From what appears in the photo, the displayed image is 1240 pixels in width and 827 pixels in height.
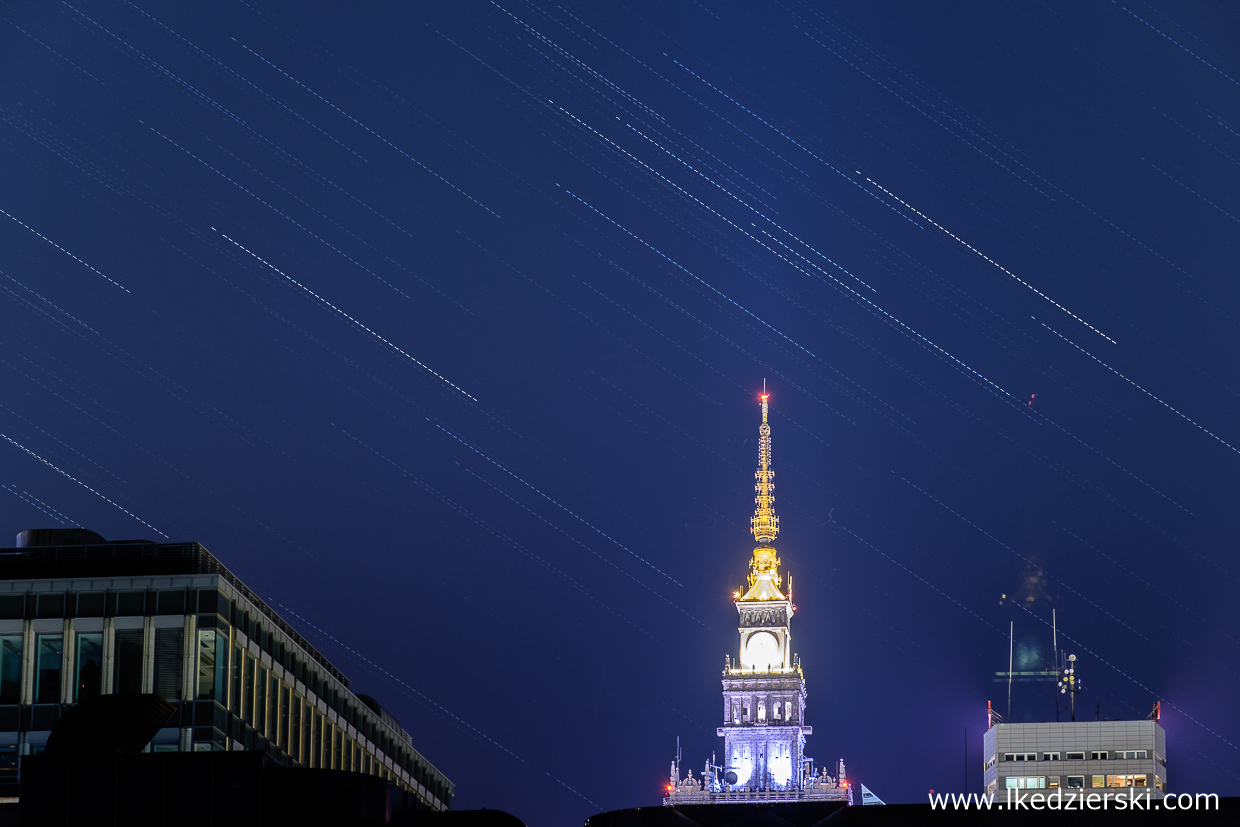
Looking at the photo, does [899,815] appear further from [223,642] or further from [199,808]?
[223,642]

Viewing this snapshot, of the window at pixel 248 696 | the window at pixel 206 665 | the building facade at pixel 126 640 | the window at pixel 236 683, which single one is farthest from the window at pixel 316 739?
the window at pixel 206 665

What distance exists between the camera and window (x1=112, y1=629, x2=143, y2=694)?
78.4 m

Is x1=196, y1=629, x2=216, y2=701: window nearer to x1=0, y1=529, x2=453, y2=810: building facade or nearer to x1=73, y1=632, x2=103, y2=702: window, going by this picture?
x1=0, y1=529, x2=453, y2=810: building facade

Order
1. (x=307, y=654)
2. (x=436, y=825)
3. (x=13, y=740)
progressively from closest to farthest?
1. (x=436, y=825)
2. (x=13, y=740)
3. (x=307, y=654)

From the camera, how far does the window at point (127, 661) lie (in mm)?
78438

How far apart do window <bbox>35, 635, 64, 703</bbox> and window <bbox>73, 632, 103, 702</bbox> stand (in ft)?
2.55

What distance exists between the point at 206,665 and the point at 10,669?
829 centimetres

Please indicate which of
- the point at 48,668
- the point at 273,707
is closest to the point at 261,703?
the point at 273,707

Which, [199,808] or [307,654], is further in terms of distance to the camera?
A: [307,654]

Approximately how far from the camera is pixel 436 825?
60.5 metres

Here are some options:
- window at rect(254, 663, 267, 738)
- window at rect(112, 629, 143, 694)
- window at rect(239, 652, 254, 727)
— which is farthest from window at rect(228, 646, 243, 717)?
window at rect(112, 629, 143, 694)

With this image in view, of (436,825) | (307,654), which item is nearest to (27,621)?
(307,654)

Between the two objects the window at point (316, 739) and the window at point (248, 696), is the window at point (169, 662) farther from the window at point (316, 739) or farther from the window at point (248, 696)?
the window at point (316, 739)

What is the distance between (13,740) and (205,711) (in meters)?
8.03
